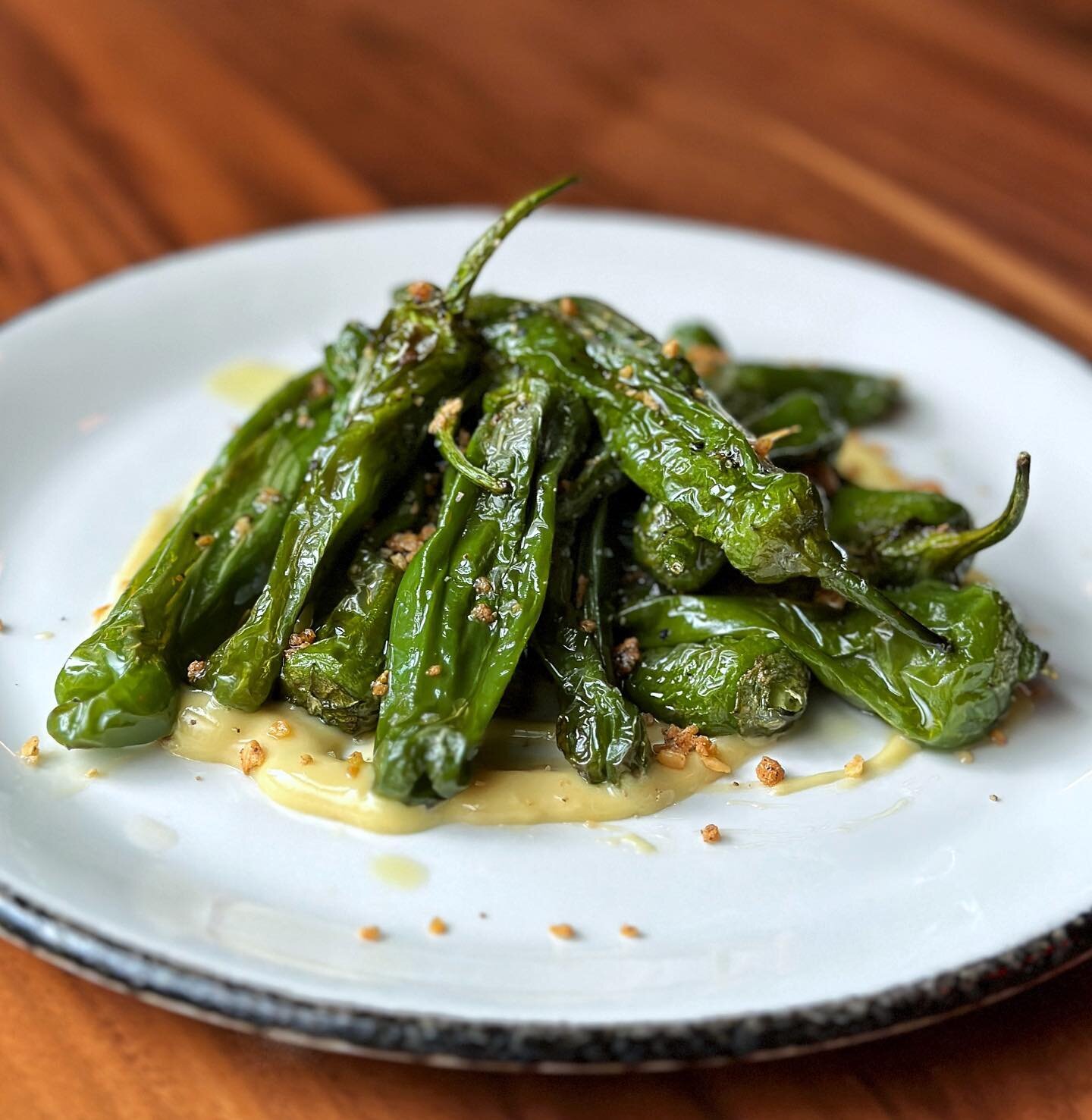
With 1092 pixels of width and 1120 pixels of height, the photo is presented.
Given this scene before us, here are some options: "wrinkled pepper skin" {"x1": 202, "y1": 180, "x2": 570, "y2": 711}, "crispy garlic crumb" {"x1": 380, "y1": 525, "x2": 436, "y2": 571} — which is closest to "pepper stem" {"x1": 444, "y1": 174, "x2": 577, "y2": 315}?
"wrinkled pepper skin" {"x1": 202, "y1": 180, "x2": 570, "y2": 711}

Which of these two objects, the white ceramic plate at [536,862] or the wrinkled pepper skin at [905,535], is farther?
the wrinkled pepper skin at [905,535]

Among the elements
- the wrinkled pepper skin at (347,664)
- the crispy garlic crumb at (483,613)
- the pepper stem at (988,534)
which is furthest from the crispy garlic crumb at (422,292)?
the pepper stem at (988,534)

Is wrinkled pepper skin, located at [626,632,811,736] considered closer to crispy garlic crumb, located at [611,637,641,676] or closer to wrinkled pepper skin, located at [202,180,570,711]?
crispy garlic crumb, located at [611,637,641,676]

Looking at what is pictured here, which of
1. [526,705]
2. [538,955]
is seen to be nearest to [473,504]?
[526,705]

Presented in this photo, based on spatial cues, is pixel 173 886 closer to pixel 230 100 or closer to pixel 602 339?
pixel 602 339

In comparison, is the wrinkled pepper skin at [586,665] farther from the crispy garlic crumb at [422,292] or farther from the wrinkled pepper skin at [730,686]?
the crispy garlic crumb at [422,292]

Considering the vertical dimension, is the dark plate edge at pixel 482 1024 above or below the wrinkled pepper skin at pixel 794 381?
below
